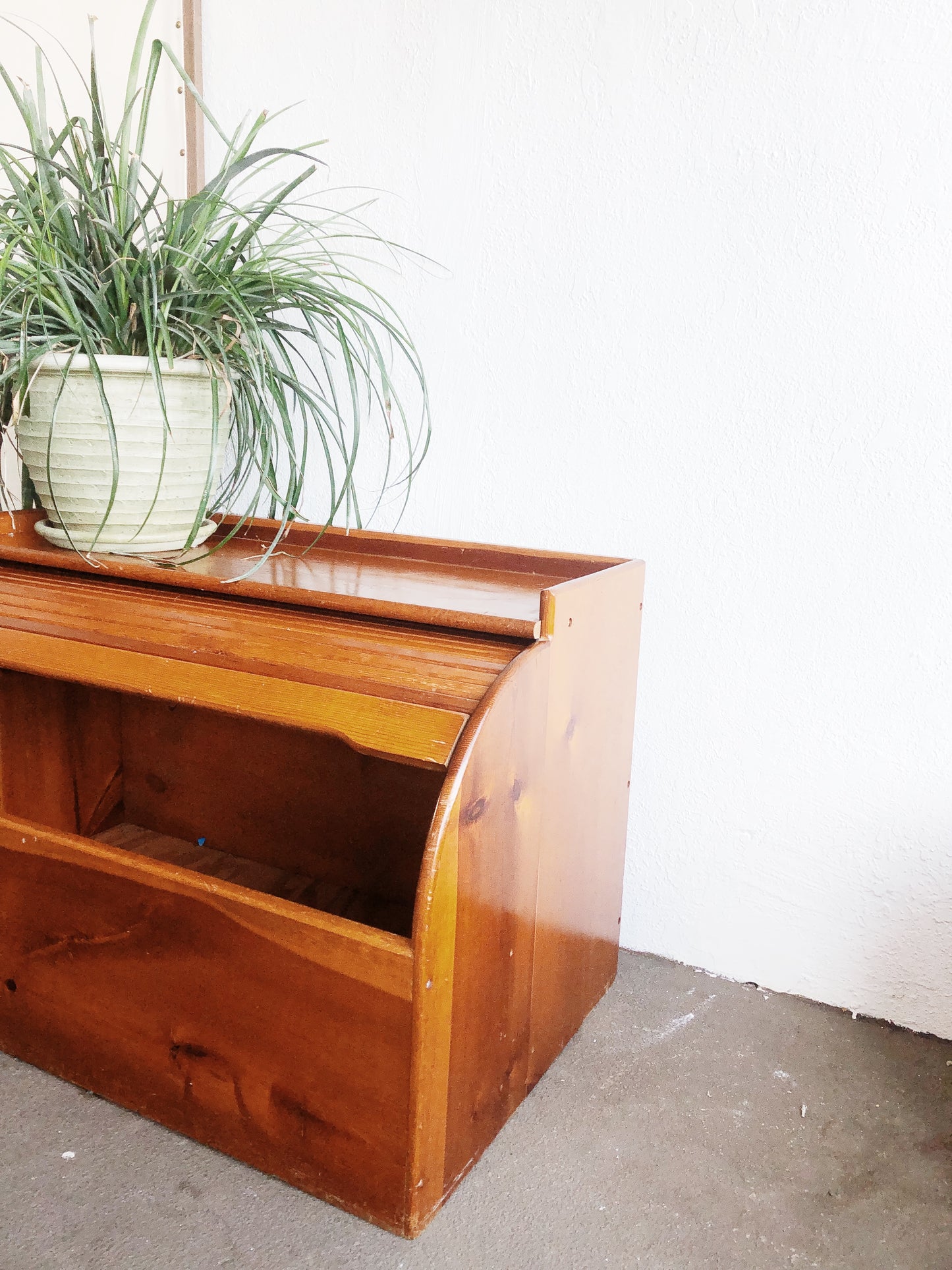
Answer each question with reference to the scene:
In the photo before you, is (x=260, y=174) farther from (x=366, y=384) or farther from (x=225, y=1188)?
(x=225, y=1188)

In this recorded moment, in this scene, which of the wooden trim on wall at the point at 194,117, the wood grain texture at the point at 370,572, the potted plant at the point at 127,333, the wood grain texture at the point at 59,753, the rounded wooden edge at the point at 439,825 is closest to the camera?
the rounded wooden edge at the point at 439,825

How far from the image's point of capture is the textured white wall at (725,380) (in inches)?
47.1

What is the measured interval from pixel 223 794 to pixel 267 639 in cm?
62

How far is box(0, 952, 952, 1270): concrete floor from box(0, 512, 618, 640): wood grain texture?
62 centimetres

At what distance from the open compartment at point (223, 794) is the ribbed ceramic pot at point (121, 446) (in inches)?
11.2

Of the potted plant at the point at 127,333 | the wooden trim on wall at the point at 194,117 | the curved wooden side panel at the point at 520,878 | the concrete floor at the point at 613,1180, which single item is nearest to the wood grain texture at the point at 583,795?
the curved wooden side panel at the point at 520,878

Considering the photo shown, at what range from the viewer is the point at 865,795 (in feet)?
4.27

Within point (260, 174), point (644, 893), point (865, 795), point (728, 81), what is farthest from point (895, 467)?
point (260, 174)

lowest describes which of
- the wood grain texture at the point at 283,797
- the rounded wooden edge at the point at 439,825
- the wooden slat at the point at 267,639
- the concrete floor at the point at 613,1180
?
the concrete floor at the point at 613,1180

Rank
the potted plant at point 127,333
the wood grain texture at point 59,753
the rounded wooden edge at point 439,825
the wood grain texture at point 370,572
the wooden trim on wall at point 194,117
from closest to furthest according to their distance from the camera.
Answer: the rounded wooden edge at point 439,825 → the wood grain texture at point 370,572 → the potted plant at point 127,333 → the wood grain texture at point 59,753 → the wooden trim on wall at point 194,117

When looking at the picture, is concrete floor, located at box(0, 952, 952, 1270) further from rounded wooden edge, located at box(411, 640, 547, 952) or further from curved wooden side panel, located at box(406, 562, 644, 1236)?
rounded wooden edge, located at box(411, 640, 547, 952)

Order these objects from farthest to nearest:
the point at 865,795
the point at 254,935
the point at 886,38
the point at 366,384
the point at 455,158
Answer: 1. the point at 366,384
2. the point at 455,158
3. the point at 865,795
4. the point at 886,38
5. the point at 254,935

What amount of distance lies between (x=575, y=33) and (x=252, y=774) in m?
1.23

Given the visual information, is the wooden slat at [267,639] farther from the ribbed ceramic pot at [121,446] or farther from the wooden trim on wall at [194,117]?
the wooden trim on wall at [194,117]
